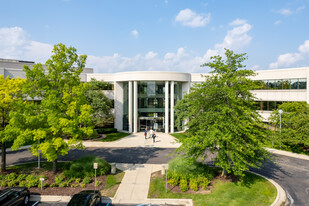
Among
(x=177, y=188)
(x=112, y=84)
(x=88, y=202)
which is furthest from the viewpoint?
(x=112, y=84)

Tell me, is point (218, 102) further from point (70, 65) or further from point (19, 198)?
point (19, 198)

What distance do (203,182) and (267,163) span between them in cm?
913

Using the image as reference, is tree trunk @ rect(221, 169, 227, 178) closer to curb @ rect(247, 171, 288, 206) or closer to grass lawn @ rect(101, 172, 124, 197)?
curb @ rect(247, 171, 288, 206)

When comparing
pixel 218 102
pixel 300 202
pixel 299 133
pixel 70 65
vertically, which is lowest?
pixel 300 202

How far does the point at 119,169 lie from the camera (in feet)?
55.2

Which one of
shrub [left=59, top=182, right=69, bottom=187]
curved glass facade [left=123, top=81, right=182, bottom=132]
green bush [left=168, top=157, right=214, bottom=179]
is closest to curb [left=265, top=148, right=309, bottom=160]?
green bush [left=168, top=157, right=214, bottom=179]

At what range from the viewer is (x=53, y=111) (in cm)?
1355

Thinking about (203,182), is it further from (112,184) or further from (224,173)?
(112,184)

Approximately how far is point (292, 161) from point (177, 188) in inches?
573

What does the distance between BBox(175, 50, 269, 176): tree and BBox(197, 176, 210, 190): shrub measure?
1.65 m

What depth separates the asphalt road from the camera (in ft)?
44.2

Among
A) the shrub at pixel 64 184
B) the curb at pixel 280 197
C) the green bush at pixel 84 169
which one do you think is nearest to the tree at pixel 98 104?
the green bush at pixel 84 169

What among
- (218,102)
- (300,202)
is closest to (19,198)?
(218,102)

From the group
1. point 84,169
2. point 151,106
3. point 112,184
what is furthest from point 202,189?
point 151,106
